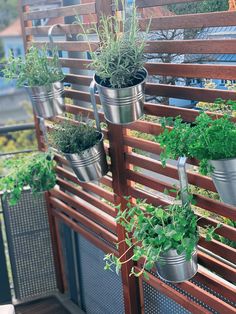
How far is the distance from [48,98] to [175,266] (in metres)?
1.29

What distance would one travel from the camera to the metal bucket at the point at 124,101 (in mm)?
1890

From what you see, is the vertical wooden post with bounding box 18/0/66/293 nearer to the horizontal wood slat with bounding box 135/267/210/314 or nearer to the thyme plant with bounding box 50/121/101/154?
the thyme plant with bounding box 50/121/101/154

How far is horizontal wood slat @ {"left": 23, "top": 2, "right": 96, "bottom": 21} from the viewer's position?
95.5 inches

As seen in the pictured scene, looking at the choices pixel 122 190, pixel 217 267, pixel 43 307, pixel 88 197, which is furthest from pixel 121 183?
pixel 43 307

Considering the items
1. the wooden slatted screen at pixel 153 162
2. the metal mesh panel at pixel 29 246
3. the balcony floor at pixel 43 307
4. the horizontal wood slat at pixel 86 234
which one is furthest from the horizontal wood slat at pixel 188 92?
the balcony floor at pixel 43 307

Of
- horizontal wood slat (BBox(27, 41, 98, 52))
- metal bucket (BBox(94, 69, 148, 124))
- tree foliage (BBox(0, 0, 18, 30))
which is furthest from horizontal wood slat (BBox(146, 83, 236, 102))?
tree foliage (BBox(0, 0, 18, 30))

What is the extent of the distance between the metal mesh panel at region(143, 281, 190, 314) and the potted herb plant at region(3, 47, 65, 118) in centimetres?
108

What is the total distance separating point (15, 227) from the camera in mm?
3451

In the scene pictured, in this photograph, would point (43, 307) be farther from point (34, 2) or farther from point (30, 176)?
point (34, 2)

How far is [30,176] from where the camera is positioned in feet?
9.84

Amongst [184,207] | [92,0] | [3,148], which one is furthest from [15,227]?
[3,148]

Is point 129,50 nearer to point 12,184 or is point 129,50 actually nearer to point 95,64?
→ point 95,64

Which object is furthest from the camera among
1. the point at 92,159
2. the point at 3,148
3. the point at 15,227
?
the point at 3,148

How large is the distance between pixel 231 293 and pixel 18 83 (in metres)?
1.57
